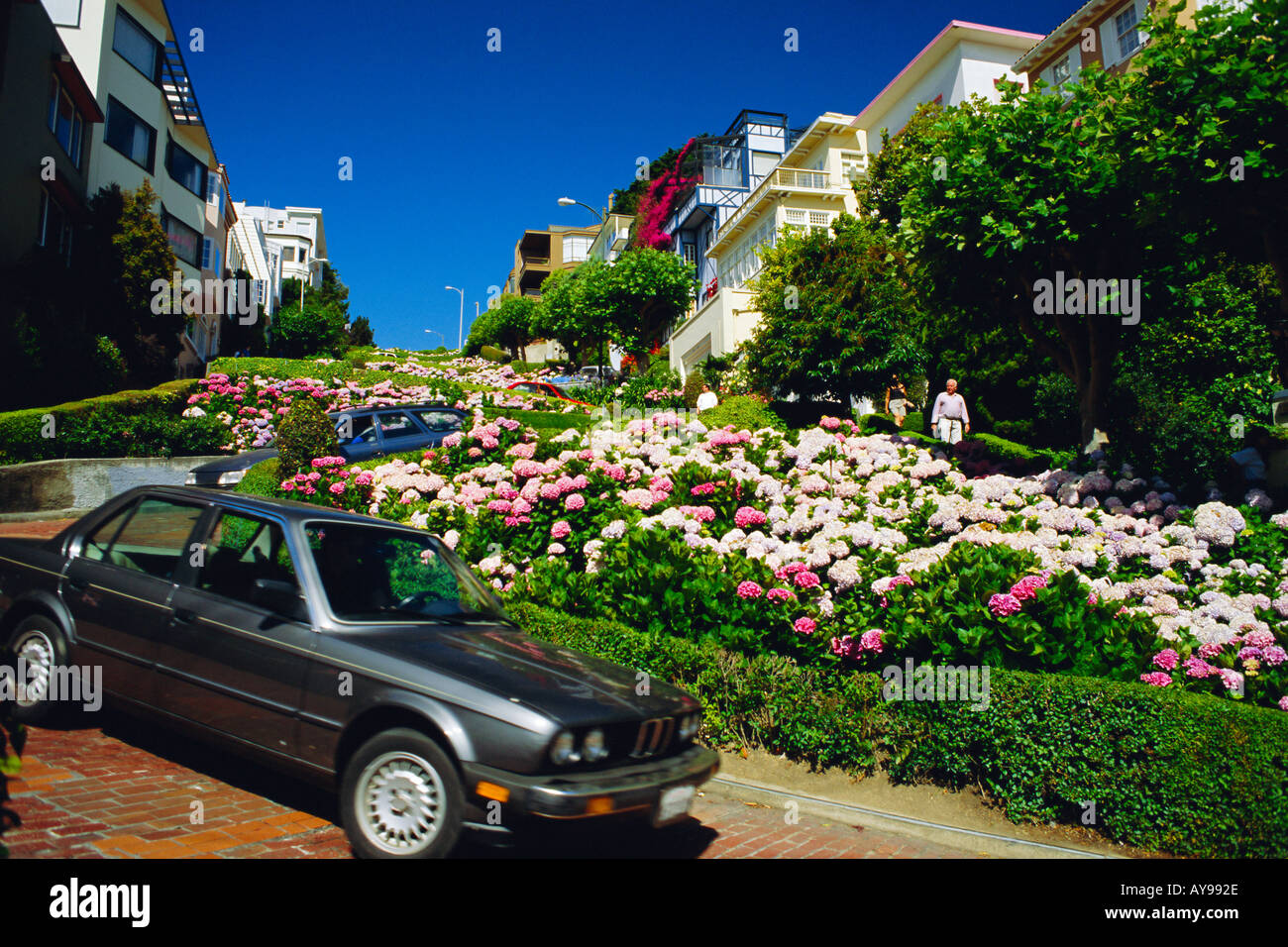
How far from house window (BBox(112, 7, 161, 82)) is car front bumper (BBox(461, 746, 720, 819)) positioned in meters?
30.3

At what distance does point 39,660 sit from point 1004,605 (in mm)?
6190

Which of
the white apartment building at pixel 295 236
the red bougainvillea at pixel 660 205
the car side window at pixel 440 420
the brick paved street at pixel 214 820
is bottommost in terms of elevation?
the brick paved street at pixel 214 820

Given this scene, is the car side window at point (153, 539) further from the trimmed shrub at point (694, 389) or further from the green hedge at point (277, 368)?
the green hedge at point (277, 368)

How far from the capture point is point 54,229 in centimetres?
2148

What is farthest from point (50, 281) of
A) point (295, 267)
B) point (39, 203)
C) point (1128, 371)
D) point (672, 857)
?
point (295, 267)

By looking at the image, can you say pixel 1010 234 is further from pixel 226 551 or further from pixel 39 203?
pixel 39 203

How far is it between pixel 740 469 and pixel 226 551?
6258 mm

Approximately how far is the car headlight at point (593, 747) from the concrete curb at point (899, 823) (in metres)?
2.21

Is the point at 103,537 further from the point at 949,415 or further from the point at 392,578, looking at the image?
the point at 949,415

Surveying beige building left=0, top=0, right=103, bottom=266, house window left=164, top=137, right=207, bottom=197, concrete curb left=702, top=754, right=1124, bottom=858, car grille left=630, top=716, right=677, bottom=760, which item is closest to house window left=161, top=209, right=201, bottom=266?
house window left=164, top=137, right=207, bottom=197

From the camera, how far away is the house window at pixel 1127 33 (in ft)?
78.7

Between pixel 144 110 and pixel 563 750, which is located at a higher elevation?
pixel 144 110

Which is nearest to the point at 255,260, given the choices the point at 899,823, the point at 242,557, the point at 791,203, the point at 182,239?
the point at 182,239

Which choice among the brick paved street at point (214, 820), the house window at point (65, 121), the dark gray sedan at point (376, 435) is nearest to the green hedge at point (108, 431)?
the dark gray sedan at point (376, 435)
